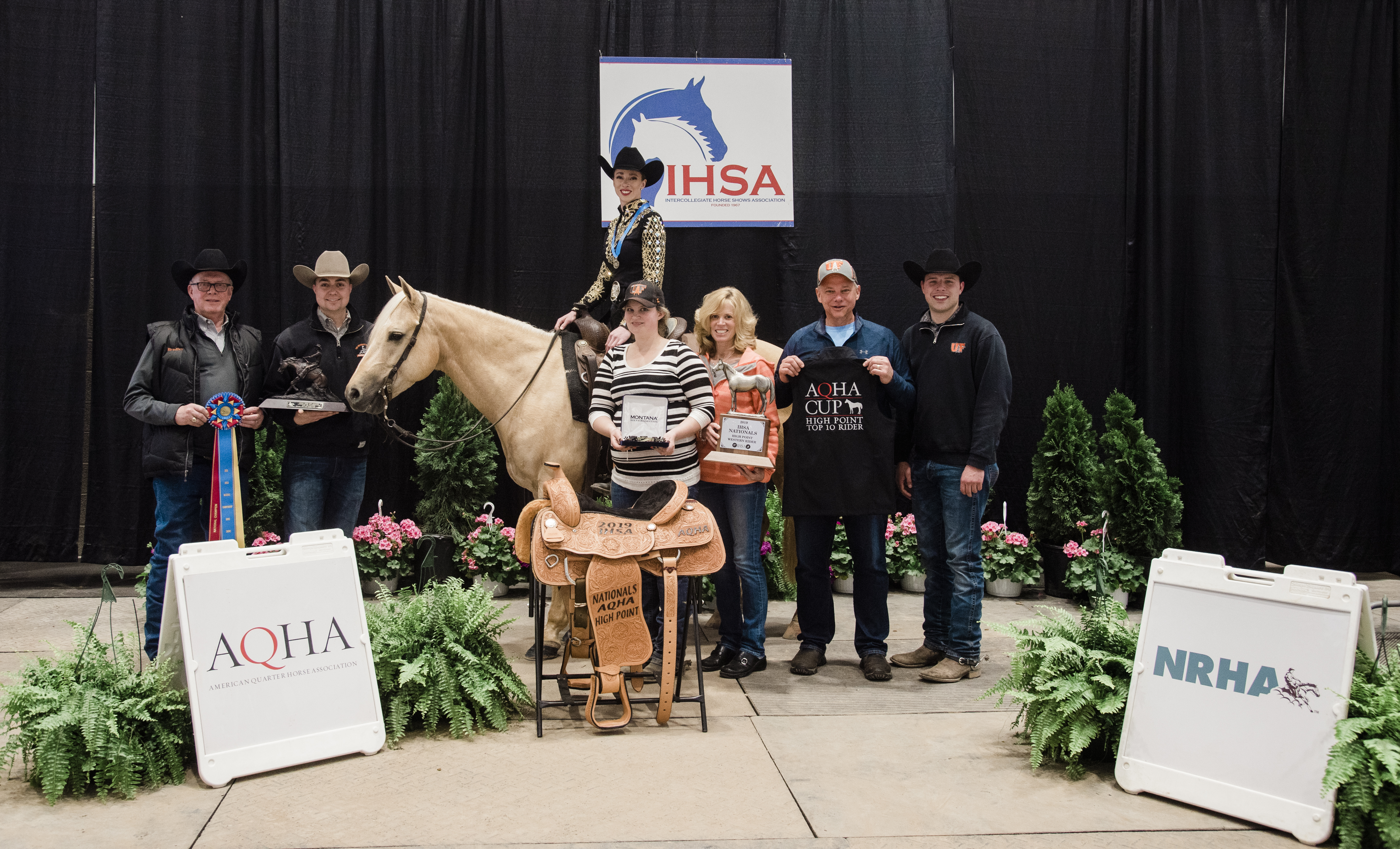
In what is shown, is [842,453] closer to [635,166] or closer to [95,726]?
[635,166]

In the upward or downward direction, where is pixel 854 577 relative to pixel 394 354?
downward

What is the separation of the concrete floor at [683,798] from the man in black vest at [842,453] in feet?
1.95

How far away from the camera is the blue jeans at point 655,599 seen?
3812 mm

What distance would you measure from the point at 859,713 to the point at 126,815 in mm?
2541

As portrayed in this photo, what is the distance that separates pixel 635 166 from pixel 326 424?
193 centimetres

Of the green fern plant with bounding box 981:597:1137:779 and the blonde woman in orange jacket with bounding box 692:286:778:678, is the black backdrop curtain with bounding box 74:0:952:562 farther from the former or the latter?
the green fern plant with bounding box 981:597:1137:779

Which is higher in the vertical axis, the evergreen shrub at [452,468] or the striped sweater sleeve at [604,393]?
the striped sweater sleeve at [604,393]

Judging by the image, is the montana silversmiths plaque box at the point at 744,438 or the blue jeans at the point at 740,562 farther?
the blue jeans at the point at 740,562

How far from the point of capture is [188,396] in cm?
430

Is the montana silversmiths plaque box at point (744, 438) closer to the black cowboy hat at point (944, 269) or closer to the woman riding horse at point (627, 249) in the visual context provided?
the woman riding horse at point (627, 249)

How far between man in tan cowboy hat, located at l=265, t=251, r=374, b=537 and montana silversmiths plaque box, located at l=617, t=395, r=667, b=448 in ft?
4.44

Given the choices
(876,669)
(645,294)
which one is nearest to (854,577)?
(876,669)

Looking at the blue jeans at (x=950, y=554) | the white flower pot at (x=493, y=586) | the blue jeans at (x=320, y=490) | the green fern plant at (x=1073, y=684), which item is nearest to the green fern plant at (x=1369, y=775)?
the green fern plant at (x=1073, y=684)

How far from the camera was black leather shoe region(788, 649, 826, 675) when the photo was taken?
14.3 feet
